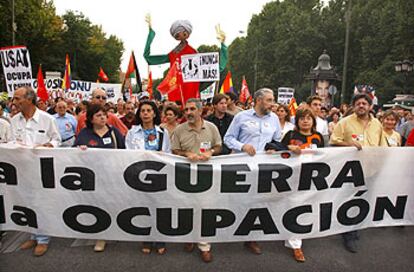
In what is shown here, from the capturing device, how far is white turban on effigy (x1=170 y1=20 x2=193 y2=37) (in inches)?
262

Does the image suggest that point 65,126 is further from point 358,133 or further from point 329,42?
point 329,42

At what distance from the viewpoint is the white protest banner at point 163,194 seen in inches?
154

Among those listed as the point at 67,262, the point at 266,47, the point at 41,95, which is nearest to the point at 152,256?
the point at 67,262

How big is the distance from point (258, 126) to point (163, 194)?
4.43 feet

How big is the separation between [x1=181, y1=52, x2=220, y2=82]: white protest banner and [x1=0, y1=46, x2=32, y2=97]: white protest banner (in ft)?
9.18

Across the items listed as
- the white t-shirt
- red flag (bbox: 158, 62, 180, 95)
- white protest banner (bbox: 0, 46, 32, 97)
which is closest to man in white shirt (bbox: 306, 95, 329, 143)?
red flag (bbox: 158, 62, 180, 95)

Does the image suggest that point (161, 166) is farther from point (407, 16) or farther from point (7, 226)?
point (407, 16)

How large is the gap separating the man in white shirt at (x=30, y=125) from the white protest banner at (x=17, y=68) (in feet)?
9.50

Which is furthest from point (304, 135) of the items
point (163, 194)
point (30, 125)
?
point (30, 125)

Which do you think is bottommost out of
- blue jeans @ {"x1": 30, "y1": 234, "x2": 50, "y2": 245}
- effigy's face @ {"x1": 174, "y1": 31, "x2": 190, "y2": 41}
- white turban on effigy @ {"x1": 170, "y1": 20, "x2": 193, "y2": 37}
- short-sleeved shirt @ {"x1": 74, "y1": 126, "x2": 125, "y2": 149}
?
blue jeans @ {"x1": 30, "y1": 234, "x2": 50, "y2": 245}

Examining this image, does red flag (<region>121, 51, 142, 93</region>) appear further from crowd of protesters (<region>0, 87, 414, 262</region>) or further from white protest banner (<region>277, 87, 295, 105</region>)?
crowd of protesters (<region>0, 87, 414, 262</region>)

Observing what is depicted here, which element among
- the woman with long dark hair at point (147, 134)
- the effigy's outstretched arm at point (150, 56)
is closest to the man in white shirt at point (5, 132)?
the woman with long dark hair at point (147, 134)

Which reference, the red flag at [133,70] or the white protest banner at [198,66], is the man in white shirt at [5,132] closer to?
the white protest banner at [198,66]

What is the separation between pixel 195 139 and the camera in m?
4.21
